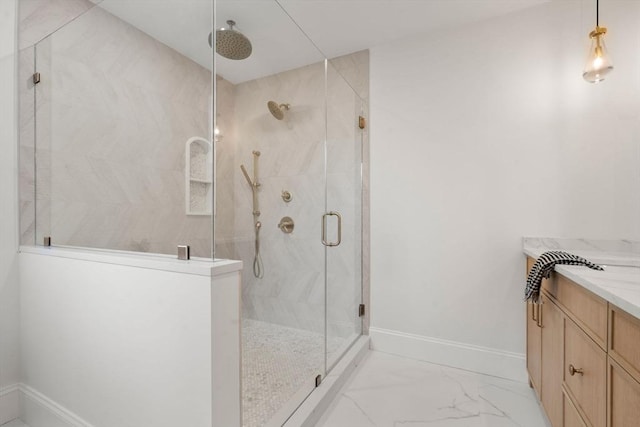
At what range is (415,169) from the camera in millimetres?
2172

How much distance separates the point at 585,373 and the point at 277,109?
1.85 metres

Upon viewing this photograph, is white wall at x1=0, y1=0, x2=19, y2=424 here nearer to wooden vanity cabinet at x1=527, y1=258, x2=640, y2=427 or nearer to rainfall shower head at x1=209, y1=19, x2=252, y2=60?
rainfall shower head at x1=209, y1=19, x2=252, y2=60

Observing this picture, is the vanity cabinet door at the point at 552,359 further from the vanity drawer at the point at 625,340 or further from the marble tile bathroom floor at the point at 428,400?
the vanity drawer at the point at 625,340

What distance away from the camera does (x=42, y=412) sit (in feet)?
4.51

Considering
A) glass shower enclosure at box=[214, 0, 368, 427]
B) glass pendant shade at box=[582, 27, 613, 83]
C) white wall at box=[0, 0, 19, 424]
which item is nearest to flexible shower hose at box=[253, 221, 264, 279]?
glass shower enclosure at box=[214, 0, 368, 427]

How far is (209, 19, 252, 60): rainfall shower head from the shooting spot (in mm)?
1380

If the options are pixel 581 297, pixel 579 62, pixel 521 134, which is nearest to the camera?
pixel 581 297

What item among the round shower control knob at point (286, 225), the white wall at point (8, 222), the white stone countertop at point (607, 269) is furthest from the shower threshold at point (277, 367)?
the white stone countertop at point (607, 269)

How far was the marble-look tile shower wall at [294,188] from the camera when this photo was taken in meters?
1.53

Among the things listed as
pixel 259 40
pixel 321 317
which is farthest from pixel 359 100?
pixel 321 317

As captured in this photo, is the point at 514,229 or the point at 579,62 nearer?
the point at 579,62

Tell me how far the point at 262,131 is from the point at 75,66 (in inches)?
42.9

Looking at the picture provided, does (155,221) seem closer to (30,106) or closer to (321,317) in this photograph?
(30,106)

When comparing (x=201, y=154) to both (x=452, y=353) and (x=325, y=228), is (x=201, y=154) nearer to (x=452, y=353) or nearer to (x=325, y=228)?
(x=325, y=228)
